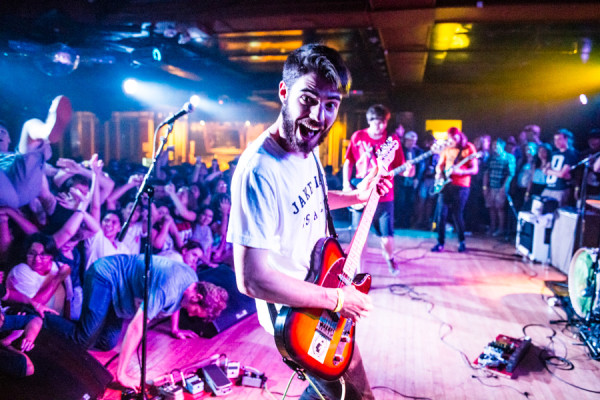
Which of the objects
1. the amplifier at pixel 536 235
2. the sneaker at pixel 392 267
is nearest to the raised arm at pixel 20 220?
the sneaker at pixel 392 267

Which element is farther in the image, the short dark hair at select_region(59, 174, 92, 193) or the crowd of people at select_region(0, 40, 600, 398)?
the short dark hair at select_region(59, 174, 92, 193)

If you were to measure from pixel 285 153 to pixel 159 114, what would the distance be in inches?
681

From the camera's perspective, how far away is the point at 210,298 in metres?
3.36

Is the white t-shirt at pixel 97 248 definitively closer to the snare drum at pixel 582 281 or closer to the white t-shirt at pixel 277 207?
the white t-shirt at pixel 277 207

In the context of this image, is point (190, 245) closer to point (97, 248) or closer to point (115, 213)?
point (115, 213)

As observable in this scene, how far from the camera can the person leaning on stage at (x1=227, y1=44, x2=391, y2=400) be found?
4.26 ft

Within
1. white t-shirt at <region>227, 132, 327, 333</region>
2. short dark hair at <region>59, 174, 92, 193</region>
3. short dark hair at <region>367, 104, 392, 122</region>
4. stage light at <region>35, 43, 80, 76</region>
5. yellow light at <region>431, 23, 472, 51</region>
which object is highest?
yellow light at <region>431, 23, 472, 51</region>

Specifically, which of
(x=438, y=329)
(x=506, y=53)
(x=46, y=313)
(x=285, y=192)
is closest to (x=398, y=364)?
(x=438, y=329)

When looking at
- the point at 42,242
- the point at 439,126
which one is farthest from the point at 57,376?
the point at 439,126

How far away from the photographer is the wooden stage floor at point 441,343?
9.48 feet

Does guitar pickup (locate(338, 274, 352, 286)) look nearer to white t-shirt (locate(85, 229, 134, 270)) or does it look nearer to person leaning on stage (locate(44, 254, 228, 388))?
person leaning on stage (locate(44, 254, 228, 388))

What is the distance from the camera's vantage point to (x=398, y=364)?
3.19 metres

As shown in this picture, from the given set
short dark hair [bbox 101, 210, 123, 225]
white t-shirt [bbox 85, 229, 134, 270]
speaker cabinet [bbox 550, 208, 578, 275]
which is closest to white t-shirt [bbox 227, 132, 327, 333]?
white t-shirt [bbox 85, 229, 134, 270]

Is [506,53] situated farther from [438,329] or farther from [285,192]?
[285,192]
